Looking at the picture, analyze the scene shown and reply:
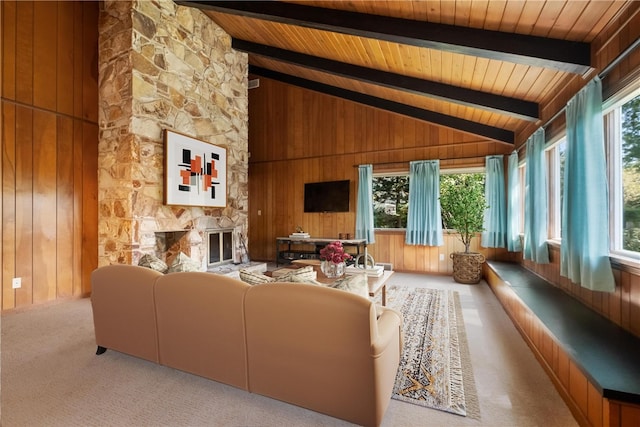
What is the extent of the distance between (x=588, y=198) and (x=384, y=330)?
1.81m

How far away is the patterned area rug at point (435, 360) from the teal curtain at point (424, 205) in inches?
71.9

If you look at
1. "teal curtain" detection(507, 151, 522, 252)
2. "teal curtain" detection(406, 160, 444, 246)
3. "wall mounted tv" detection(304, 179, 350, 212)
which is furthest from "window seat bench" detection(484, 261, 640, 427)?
"wall mounted tv" detection(304, 179, 350, 212)

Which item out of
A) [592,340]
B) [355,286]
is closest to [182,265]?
[355,286]

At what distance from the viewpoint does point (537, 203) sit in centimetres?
313

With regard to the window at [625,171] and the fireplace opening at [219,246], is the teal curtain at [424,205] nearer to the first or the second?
the window at [625,171]

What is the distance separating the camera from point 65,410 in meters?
1.58

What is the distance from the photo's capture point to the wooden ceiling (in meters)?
2.09

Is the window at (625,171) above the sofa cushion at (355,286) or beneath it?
above

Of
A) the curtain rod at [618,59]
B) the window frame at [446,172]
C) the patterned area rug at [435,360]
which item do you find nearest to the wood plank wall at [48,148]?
the patterned area rug at [435,360]

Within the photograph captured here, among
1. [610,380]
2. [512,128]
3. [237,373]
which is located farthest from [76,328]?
[512,128]

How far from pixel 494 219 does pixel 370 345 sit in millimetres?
4325

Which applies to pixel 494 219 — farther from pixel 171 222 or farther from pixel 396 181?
pixel 171 222

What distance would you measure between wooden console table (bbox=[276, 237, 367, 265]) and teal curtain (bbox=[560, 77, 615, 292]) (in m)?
3.29

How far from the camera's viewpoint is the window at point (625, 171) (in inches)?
74.4
